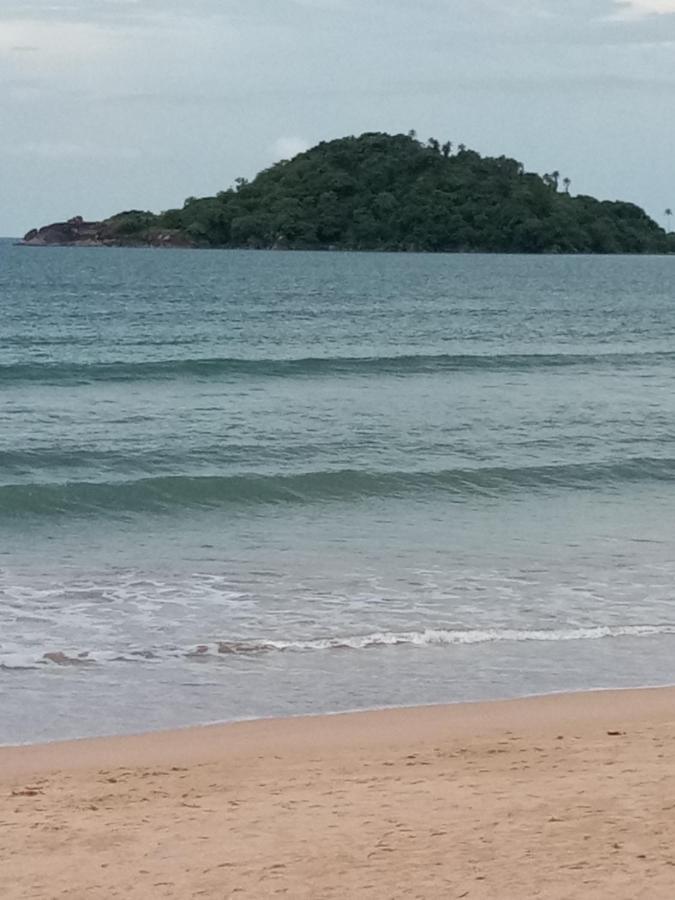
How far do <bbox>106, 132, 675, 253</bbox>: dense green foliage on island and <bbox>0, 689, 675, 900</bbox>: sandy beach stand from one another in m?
179

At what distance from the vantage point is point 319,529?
16156mm

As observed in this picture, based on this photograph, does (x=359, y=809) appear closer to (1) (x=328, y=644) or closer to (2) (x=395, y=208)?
(1) (x=328, y=644)

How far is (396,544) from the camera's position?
49.8 ft

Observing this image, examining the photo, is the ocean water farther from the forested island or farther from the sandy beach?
the forested island

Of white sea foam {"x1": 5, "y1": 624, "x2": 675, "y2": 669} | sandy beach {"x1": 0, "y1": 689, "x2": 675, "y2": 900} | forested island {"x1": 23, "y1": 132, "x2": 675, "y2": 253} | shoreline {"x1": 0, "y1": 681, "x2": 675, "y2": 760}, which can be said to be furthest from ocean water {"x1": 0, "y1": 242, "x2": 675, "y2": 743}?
forested island {"x1": 23, "y1": 132, "x2": 675, "y2": 253}

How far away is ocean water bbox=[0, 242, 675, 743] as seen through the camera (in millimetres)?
10219

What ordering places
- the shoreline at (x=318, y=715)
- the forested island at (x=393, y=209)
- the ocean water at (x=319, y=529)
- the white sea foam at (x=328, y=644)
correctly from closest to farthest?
the shoreline at (x=318, y=715) < the ocean water at (x=319, y=529) < the white sea foam at (x=328, y=644) < the forested island at (x=393, y=209)

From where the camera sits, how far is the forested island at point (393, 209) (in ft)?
615

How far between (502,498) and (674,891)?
12.8 metres

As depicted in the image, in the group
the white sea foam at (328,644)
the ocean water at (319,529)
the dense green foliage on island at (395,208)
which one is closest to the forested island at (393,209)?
the dense green foliage on island at (395,208)

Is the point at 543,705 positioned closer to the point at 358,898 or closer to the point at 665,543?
the point at 358,898

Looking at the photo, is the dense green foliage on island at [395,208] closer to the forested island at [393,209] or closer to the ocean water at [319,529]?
the forested island at [393,209]

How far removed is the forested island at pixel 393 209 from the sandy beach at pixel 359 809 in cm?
17906

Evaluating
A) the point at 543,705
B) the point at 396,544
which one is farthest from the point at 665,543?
the point at 543,705
